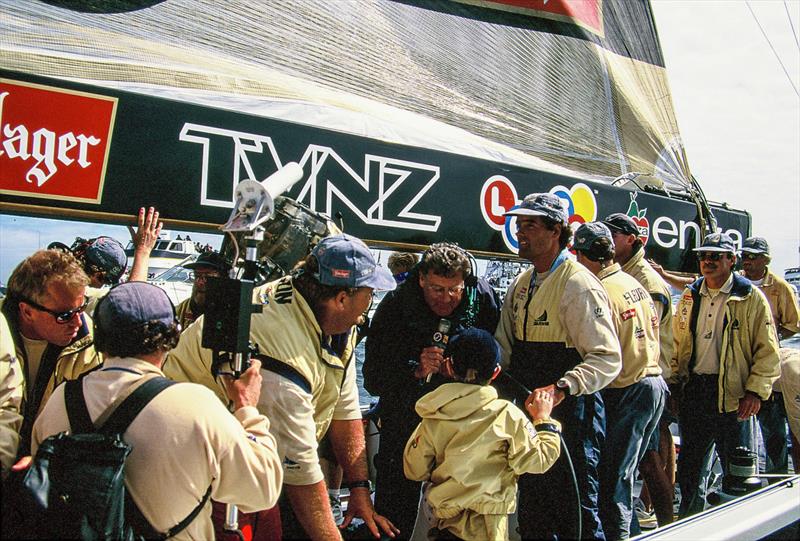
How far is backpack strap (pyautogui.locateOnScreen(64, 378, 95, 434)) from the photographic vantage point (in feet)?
4.50

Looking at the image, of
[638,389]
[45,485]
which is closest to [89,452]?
[45,485]

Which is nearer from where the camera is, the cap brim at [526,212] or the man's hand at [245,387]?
the man's hand at [245,387]

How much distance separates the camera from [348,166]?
2490 millimetres

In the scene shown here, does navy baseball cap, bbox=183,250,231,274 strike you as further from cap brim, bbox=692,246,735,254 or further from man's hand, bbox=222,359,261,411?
cap brim, bbox=692,246,735,254

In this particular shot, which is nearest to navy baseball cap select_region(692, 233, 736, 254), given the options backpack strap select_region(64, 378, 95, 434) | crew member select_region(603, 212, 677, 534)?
crew member select_region(603, 212, 677, 534)

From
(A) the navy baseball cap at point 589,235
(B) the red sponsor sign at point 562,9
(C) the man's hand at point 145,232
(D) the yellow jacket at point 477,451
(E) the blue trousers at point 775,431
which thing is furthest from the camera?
(E) the blue trousers at point 775,431

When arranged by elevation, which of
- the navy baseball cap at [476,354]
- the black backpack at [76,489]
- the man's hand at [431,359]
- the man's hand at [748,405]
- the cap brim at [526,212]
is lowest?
the man's hand at [748,405]

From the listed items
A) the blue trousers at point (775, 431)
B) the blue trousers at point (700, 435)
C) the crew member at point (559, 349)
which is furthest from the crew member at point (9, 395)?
the blue trousers at point (775, 431)

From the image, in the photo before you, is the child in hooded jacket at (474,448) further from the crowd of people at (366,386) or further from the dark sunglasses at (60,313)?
the dark sunglasses at (60,313)

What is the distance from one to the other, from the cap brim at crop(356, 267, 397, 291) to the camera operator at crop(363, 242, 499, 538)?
1.60 feet

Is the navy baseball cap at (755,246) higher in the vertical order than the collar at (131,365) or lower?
higher

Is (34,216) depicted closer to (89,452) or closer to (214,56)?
(214,56)

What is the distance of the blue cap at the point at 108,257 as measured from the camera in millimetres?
2781

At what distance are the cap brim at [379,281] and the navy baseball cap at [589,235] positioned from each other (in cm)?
148
